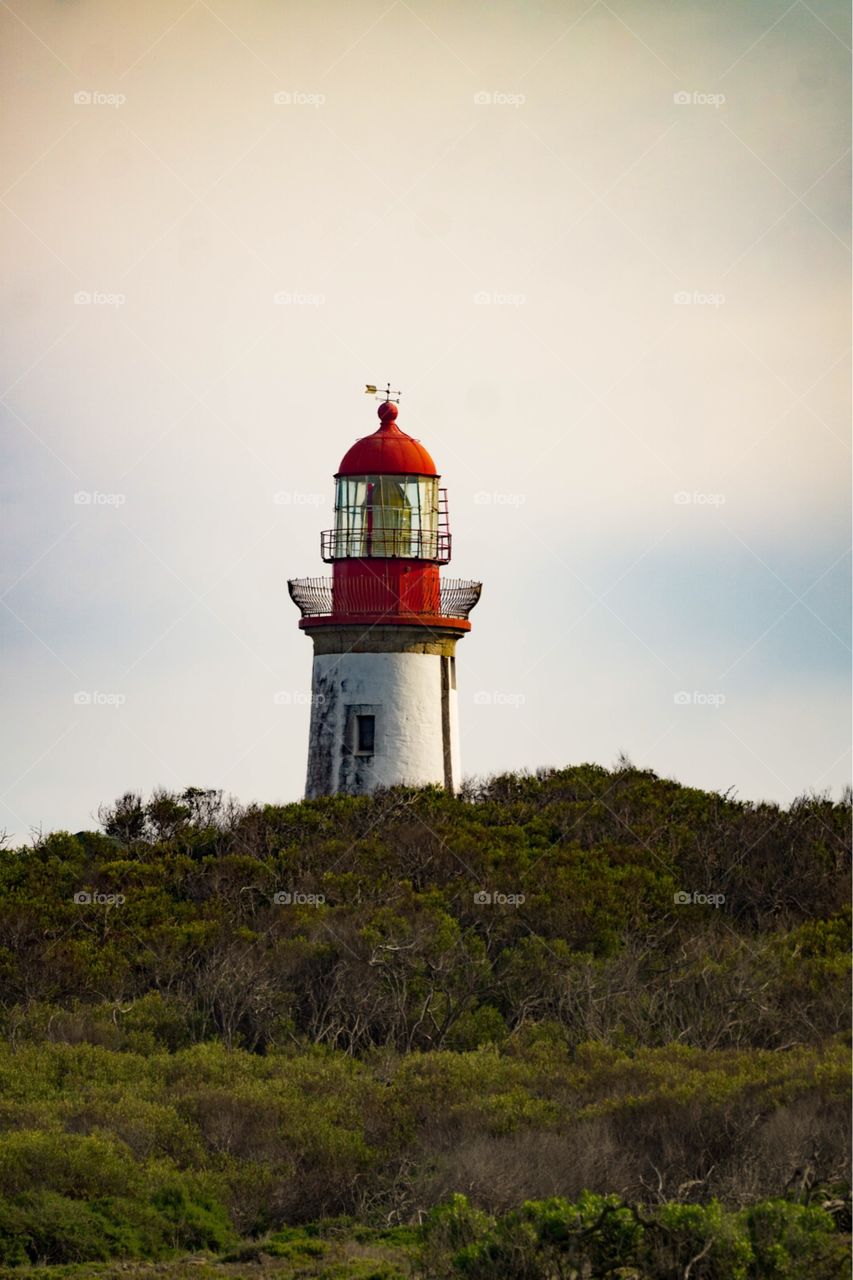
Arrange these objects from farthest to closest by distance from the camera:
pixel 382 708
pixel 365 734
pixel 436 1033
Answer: pixel 365 734
pixel 382 708
pixel 436 1033

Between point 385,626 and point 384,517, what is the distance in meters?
1.66

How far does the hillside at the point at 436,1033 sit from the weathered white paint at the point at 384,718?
2.96 ft

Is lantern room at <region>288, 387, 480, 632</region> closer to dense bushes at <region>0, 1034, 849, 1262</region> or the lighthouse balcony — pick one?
the lighthouse balcony

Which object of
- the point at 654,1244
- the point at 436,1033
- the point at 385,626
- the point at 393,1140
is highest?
the point at 385,626

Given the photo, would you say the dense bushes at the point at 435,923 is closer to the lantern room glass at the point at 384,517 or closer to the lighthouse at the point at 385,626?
the lighthouse at the point at 385,626

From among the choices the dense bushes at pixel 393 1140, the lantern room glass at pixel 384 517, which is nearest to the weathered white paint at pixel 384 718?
the lantern room glass at pixel 384 517

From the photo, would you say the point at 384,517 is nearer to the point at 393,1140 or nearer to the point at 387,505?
the point at 387,505

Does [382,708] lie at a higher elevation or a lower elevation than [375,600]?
lower

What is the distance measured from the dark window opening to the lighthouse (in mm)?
15

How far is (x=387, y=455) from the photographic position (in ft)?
100

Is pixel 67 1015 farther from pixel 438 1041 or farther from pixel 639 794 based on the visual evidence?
pixel 639 794

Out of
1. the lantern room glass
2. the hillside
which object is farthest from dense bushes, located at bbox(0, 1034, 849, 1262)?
the lantern room glass

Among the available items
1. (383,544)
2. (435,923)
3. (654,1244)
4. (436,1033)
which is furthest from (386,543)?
(654,1244)

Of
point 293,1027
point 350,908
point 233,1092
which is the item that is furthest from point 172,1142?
point 350,908
